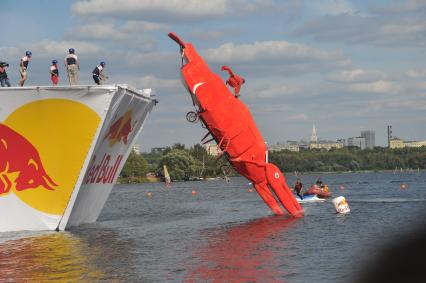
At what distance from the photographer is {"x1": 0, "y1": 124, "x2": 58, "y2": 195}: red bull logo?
84.0 ft

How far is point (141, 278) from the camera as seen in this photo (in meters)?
18.2

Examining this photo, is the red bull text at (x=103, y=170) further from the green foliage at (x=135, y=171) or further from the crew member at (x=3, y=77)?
the green foliage at (x=135, y=171)

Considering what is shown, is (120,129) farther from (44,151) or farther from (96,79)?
(44,151)

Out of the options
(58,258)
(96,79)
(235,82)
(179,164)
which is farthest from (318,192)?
(179,164)

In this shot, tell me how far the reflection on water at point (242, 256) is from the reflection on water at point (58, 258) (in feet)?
8.10

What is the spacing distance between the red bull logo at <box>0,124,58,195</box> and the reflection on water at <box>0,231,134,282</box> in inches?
72.7

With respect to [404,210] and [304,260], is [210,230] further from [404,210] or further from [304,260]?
[404,210]

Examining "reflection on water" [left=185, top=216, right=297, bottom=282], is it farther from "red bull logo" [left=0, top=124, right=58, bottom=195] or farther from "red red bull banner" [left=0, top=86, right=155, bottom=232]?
"red bull logo" [left=0, top=124, right=58, bottom=195]

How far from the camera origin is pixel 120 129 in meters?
28.5

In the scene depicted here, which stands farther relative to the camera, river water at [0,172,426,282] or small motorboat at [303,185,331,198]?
small motorboat at [303,185,331,198]

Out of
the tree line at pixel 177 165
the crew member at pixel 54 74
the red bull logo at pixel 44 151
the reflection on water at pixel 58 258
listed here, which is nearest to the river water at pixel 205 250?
the reflection on water at pixel 58 258

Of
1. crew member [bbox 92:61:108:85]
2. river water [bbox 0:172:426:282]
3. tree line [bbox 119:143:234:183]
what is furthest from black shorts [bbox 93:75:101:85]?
tree line [bbox 119:143:234:183]

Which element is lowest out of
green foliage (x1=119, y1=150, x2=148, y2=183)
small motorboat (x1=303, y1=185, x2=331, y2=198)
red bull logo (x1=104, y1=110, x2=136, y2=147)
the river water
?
green foliage (x1=119, y1=150, x2=148, y2=183)

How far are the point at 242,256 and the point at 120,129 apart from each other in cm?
875
